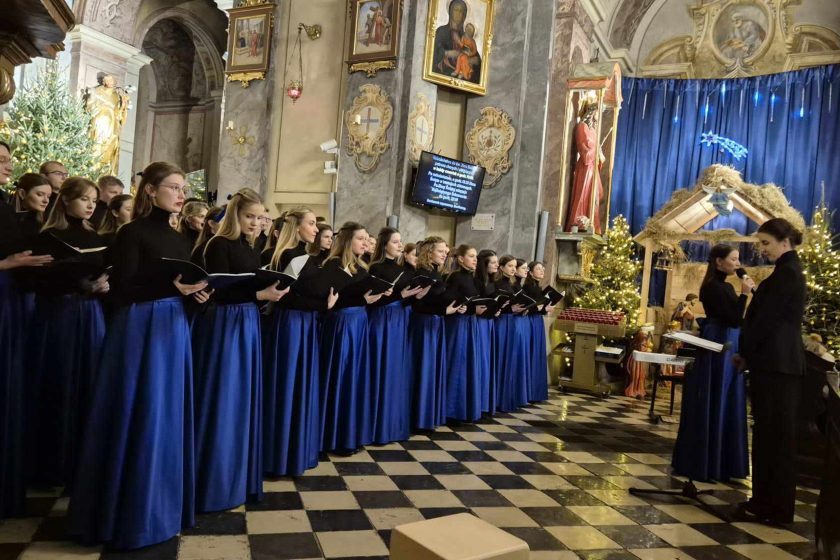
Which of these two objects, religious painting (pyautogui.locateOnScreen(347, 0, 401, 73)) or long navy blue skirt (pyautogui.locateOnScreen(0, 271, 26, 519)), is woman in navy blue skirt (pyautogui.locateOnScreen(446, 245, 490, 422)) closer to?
long navy blue skirt (pyautogui.locateOnScreen(0, 271, 26, 519))

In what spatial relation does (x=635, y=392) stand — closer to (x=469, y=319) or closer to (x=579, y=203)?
(x=579, y=203)

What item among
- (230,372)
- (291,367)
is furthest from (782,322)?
(230,372)

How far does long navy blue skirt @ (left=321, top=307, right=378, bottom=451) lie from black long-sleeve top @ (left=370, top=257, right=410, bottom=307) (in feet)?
0.93

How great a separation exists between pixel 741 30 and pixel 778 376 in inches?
→ 498

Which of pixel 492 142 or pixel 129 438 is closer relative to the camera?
pixel 129 438

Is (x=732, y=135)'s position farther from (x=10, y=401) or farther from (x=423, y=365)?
(x=10, y=401)

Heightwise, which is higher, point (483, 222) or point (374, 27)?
point (374, 27)

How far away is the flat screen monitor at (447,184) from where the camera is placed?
30.8 feet

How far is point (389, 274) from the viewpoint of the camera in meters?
5.49

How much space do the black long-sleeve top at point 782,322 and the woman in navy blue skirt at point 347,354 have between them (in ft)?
8.89

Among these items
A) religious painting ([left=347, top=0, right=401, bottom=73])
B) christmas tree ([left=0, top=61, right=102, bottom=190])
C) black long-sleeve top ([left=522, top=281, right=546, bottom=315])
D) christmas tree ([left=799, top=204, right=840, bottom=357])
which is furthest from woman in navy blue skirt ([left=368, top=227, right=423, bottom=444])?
christmas tree ([left=799, top=204, right=840, bottom=357])

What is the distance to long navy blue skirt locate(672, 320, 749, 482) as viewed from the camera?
535cm

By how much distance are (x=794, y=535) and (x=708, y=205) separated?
8.51m

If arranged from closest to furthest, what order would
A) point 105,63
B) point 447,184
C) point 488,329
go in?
1. point 488,329
2. point 447,184
3. point 105,63
